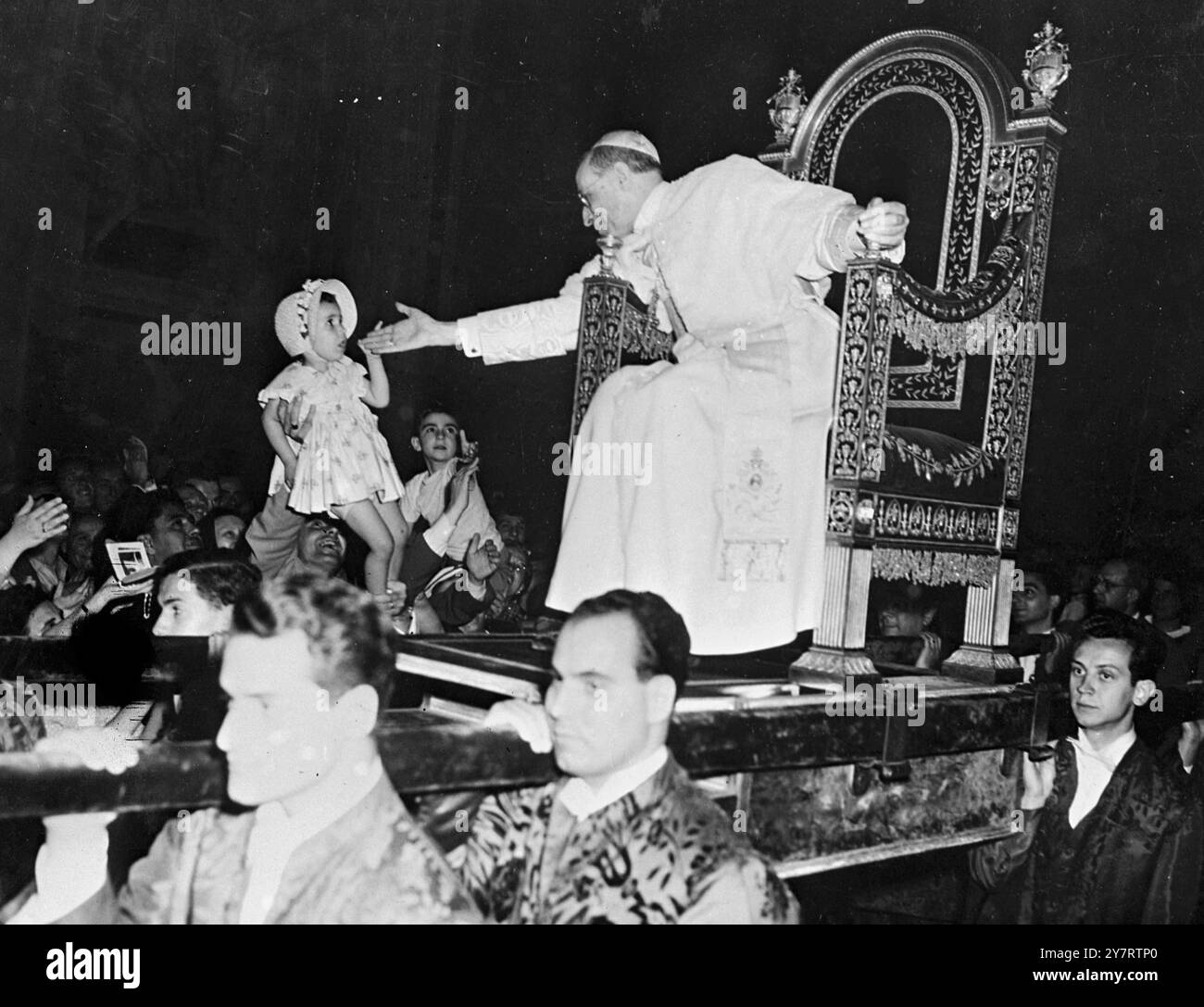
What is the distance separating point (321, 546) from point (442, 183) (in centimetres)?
118

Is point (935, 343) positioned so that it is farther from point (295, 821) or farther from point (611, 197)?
point (295, 821)

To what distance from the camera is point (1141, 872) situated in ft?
11.5

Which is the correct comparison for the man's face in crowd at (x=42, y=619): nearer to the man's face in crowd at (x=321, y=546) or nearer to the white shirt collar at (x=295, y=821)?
the man's face in crowd at (x=321, y=546)

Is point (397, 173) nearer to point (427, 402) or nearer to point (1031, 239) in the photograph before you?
point (427, 402)

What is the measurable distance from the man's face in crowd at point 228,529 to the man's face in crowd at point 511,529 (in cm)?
75

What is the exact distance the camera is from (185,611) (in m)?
3.32

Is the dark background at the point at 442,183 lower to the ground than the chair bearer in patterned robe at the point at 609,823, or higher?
higher

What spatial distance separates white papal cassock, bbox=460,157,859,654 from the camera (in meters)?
3.47

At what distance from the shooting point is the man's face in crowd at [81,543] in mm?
3789

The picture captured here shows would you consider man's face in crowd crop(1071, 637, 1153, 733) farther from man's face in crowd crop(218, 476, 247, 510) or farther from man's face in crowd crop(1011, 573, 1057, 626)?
man's face in crowd crop(218, 476, 247, 510)

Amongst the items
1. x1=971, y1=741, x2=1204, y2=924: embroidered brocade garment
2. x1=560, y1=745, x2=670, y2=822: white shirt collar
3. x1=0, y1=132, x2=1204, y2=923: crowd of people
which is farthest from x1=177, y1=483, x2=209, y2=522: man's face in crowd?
x1=971, y1=741, x2=1204, y2=924: embroidered brocade garment

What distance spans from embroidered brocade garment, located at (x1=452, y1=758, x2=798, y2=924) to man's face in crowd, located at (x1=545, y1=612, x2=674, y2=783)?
0.25 feet

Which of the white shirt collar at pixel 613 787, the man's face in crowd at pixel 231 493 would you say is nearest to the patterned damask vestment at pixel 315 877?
the white shirt collar at pixel 613 787
